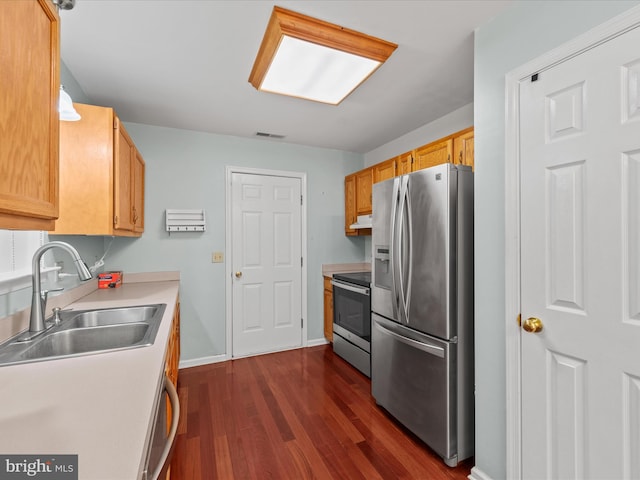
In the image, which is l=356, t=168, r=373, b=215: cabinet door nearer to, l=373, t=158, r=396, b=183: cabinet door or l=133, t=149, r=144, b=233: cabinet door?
l=373, t=158, r=396, b=183: cabinet door

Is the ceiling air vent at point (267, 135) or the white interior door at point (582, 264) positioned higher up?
the ceiling air vent at point (267, 135)

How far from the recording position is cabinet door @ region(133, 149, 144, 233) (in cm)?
253

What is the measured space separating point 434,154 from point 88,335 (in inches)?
104

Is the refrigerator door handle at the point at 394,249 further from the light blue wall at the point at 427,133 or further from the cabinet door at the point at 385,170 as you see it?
the light blue wall at the point at 427,133

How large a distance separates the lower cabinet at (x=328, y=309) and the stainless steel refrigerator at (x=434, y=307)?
1516 millimetres

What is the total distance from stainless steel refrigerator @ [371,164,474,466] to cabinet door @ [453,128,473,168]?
1.29 ft

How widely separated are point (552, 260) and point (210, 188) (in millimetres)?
3072

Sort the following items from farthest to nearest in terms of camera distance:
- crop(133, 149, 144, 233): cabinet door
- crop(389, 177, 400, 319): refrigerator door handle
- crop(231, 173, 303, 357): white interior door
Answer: crop(231, 173, 303, 357): white interior door, crop(133, 149, 144, 233): cabinet door, crop(389, 177, 400, 319): refrigerator door handle

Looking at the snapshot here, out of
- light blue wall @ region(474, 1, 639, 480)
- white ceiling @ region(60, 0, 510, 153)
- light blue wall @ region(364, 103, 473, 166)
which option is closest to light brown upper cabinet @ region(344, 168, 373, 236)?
light blue wall @ region(364, 103, 473, 166)

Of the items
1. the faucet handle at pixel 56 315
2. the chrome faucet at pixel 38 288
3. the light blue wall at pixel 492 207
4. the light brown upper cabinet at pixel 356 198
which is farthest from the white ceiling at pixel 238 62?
the faucet handle at pixel 56 315

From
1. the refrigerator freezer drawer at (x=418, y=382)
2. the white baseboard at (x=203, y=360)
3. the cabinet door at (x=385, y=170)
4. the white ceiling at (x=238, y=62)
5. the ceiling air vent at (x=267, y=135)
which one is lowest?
the white baseboard at (x=203, y=360)

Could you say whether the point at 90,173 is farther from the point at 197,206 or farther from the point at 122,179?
the point at 197,206

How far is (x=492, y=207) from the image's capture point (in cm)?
161

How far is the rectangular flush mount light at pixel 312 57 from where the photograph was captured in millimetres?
1591
